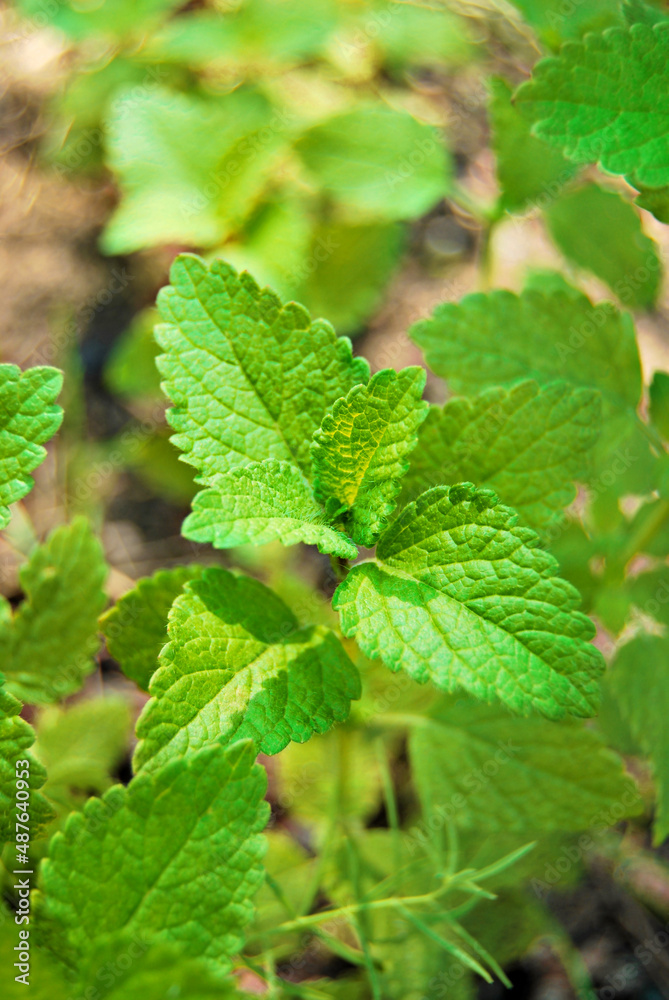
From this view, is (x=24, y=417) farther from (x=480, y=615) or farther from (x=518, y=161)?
(x=518, y=161)

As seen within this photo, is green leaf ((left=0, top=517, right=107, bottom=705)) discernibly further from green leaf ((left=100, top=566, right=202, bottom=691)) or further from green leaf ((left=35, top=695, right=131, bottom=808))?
green leaf ((left=35, top=695, right=131, bottom=808))

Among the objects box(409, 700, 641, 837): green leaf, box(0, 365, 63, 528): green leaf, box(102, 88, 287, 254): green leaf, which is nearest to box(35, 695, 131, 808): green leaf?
box(409, 700, 641, 837): green leaf

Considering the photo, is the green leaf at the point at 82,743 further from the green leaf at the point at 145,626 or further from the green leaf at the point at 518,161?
the green leaf at the point at 518,161

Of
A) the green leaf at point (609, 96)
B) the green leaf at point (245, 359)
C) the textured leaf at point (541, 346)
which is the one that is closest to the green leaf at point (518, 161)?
the textured leaf at point (541, 346)

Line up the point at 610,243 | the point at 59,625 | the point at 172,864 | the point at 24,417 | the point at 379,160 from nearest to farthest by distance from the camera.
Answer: the point at 172,864 < the point at 24,417 < the point at 59,625 < the point at 610,243 < the point at 379,160

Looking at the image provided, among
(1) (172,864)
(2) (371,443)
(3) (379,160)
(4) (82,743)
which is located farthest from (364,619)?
(3) (379,160)

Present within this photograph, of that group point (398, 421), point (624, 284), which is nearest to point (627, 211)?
point (624, 284)
